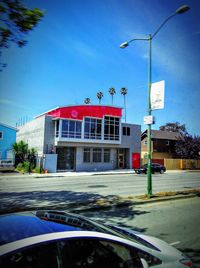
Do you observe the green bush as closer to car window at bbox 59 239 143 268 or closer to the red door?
the red door

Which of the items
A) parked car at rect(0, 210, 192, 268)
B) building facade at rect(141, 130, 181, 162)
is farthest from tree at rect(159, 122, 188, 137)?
parked car at rect(0, 210, 192, 268)

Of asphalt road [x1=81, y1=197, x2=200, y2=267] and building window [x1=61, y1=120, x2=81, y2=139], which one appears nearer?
asphalt road [x1=81, y1=197, x2=200, y2=267]

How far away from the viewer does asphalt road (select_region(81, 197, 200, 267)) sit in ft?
19.1

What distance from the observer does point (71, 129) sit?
34812mm

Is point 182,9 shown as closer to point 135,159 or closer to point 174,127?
point 135,159

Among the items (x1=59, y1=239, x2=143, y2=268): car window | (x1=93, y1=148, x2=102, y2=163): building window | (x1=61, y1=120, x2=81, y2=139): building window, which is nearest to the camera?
(x1=59, y1=239, x2=143, y2=268): car window

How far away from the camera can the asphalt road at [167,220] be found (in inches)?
229

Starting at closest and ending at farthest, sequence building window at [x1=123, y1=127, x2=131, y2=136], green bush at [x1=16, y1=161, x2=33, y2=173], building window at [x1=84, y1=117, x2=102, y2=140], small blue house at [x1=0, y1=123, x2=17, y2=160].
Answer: green bush at [x1=16, y1=161, x2=33, y2=173]
building window at [x1=84, y1=117, x2=102, y2=140]
small blue house at [x1=0, y1=123, x2=17, y2=160]
building window at [x1=123, y1=127, x2=131, y2=136]

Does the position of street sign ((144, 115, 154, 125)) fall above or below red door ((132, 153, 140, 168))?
above

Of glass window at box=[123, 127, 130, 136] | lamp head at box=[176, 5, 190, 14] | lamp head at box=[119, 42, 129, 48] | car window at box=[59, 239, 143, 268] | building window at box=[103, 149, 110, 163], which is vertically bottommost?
car window at box=[59, 239, 143, 268]

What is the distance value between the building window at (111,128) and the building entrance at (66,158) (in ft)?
19.0

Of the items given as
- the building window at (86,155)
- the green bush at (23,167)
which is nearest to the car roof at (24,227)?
the green bush at (23,167)

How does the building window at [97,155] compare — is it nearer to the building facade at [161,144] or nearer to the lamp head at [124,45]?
the building facade at [161,144]

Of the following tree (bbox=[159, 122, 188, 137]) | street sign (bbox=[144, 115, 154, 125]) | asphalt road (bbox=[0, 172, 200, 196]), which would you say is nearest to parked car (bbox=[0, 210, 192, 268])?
street sign (bbox=[144, 115, 154, 125])
